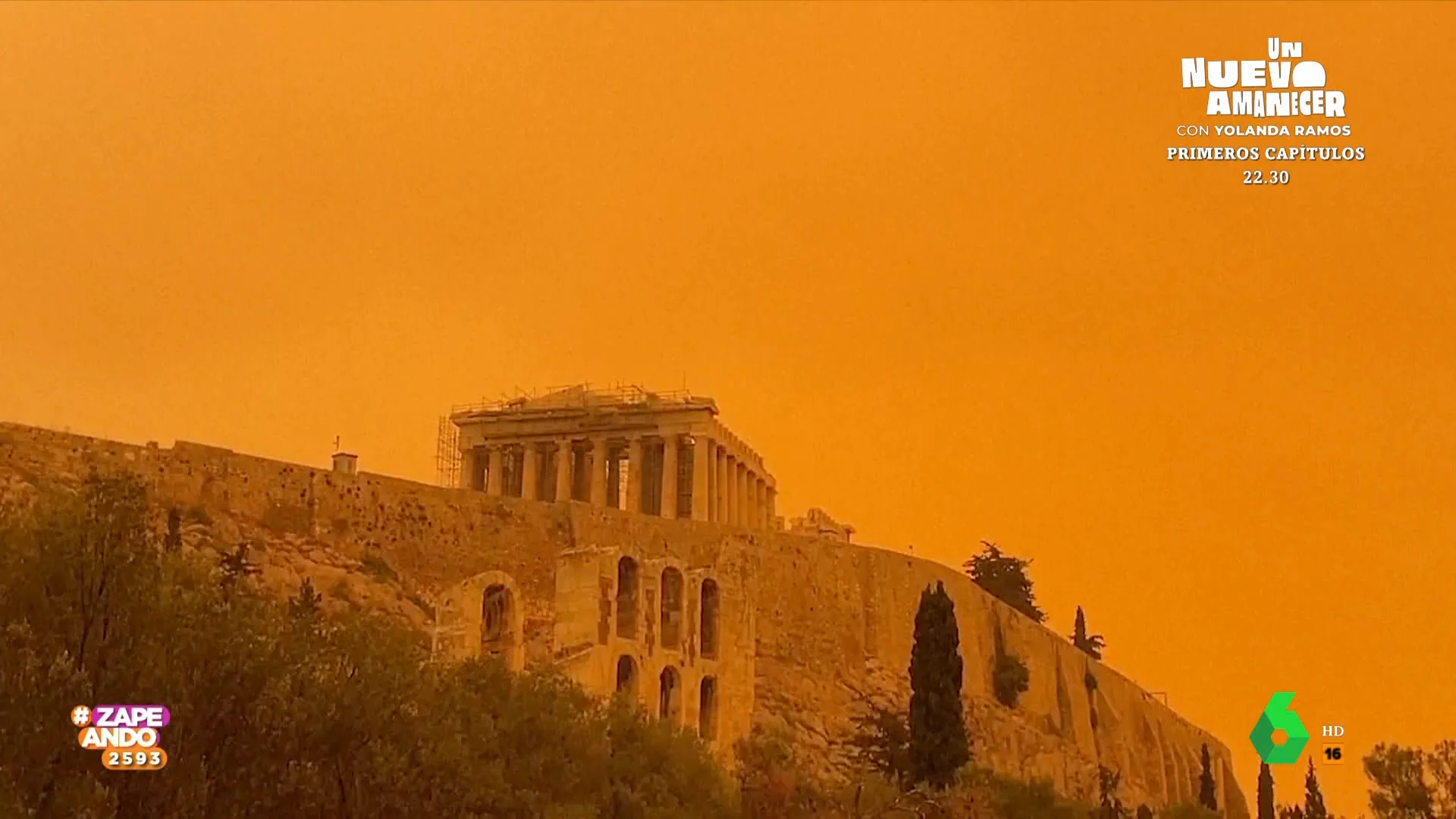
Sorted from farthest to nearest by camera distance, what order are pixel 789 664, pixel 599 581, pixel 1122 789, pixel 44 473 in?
→ pixel 1122 789, pixel 789 664, pixel 44 473, pixel 599 581

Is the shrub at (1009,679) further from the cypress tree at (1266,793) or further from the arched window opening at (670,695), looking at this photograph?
the arched window opening at (670,695)

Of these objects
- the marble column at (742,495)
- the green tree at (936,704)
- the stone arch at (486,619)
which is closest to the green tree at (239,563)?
the stone arch at (486,619)

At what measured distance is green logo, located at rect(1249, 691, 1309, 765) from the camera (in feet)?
137

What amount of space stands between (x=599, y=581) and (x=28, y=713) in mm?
11448

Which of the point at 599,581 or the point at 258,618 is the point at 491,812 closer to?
the point at 258,618

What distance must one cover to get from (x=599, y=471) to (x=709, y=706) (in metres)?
18.6

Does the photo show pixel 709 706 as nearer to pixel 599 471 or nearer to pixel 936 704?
pixel 936 704

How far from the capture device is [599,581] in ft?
90.1

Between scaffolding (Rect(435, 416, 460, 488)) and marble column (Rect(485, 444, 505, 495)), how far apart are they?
1.48 meters

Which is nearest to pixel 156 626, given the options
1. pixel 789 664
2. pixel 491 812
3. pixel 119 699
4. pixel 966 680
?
pixel 119 699

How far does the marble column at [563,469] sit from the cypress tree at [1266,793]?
67.6 ft

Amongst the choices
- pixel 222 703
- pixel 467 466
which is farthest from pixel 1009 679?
pixel 222 703

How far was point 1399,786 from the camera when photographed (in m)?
31.0

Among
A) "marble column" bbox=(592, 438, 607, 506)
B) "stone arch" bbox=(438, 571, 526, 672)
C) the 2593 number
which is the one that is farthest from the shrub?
the 2593 number
